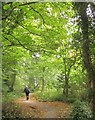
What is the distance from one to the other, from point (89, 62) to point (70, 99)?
1184 centimetres

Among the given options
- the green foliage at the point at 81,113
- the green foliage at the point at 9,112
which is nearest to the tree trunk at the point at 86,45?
the green foliage at the point at 81,113

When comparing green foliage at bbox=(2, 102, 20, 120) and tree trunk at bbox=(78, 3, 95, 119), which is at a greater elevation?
tree trunk at bbox=(78, 3, 95, 119)

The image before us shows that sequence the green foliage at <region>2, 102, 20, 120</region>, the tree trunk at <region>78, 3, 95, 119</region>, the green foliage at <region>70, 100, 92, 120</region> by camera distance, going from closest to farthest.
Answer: the tree trunk at <region>78, 3, 95, 119</region>, the green foliage at <region>2, 102, 20, 120</region>, the green foliage at <region>70, 100, 92, 120</region>

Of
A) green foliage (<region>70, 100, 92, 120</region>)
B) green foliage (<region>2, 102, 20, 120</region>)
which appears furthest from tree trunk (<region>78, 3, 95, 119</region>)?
green foliage (<region>2, 102, 20, 120</region>)

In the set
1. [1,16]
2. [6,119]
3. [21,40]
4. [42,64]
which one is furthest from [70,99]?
[1,16]

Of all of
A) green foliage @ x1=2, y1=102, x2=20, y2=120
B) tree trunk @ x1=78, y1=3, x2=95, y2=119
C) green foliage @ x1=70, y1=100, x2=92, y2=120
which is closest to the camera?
tree trunk @ x1=78, y1=3, x2=95, y2=119

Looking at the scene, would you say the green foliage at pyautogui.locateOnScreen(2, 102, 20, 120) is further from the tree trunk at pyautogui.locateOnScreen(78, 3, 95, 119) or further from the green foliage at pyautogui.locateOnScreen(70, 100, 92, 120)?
the tree trunk at pyautogui.locateOnScreen(78, 3, 95, 119)

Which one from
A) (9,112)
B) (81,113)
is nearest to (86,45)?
(81,113)

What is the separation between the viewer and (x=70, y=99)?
22.0 m

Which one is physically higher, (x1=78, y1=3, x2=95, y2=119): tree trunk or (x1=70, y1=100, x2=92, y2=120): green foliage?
(x1=78, y1=3, x2=95, y2=119): tree trunk

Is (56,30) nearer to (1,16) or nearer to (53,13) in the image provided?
(53,13)

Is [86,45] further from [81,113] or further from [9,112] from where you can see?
[9,112]

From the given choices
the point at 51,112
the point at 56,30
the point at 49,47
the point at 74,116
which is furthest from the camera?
the point at 51,112

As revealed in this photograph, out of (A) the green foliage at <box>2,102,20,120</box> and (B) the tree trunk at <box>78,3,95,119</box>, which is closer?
(B) the tree trunk at <box>78,3,95,119</box>
